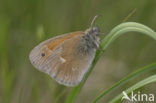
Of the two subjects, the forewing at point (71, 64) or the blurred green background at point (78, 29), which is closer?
the forewing at point (71, 64)

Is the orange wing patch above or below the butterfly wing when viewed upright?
above

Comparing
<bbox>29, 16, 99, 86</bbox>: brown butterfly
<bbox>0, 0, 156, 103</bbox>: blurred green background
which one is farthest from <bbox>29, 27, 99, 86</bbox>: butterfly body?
<bbox>0, 0, 156, 103</bbox>: blurred green background

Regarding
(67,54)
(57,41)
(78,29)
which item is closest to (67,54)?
(67,54)

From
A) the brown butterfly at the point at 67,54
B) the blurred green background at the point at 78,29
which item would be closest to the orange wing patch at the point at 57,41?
the brown butterfly at the point at 67,54

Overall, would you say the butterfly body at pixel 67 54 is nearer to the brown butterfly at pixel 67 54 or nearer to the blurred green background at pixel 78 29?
the brown butterfly at pixel 67 54

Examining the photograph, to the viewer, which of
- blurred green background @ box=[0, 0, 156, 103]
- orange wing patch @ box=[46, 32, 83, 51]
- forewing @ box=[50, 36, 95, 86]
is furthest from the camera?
blurred green background @ box=[0, 0, 156, 103]

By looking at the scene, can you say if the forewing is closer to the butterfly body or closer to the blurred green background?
the butterfly body

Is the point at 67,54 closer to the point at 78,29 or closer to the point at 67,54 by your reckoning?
the point at 67,54

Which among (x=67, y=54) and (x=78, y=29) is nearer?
(x=67, y=54)

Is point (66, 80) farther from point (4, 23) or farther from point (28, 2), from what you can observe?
point (28, 2)
